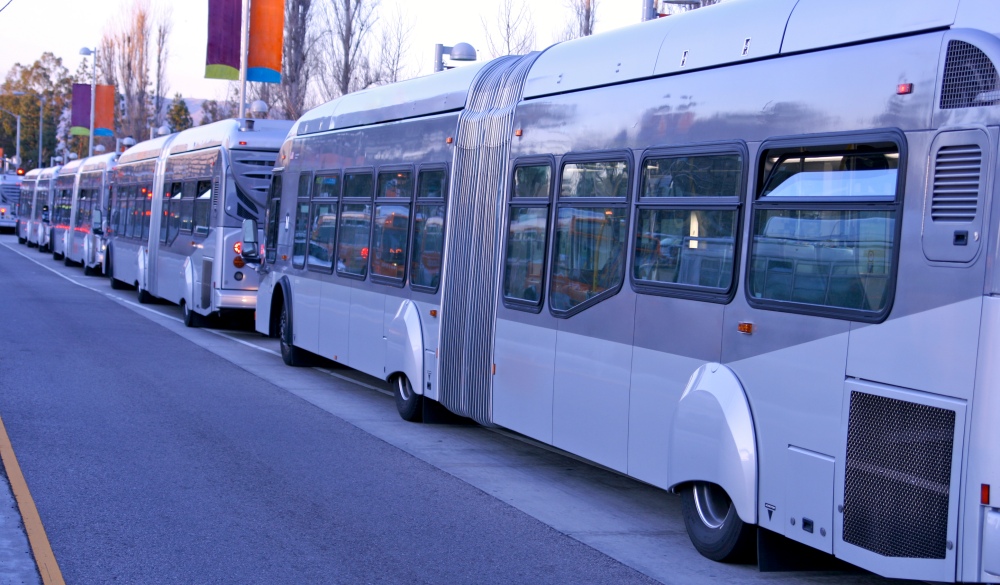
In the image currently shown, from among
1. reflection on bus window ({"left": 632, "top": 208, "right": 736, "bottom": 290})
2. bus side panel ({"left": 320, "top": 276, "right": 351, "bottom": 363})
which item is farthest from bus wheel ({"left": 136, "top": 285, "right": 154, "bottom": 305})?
reflection on bus window ({"left": 632, "top": 208, "right": 736, "bottom": 290})

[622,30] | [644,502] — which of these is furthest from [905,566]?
[622,30]

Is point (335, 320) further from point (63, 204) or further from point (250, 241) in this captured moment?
point (63, 204)

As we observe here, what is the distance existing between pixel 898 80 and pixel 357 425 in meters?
6.80

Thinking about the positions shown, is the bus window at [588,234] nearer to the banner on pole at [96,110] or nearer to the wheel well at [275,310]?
the wheel well at [275,310]

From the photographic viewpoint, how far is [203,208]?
18672 millimetres

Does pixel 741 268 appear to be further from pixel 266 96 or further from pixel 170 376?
pixel 266 96

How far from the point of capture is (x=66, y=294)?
25016 millimetres

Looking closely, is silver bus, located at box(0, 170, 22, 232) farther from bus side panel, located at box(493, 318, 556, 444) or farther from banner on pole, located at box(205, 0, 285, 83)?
bus side panel, located at box(493, 318, 556, 444)

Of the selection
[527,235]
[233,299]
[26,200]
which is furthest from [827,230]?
[26,200]

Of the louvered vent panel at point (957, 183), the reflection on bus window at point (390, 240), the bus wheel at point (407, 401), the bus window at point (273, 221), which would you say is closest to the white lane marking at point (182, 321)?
the bus window at point (273, 221)

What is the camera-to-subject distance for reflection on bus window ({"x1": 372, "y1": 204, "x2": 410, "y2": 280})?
36.3 feet

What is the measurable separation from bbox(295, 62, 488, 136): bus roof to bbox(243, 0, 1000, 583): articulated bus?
0.38 ft

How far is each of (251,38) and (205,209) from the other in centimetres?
1001

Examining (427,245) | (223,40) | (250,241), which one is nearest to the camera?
(427,245)
